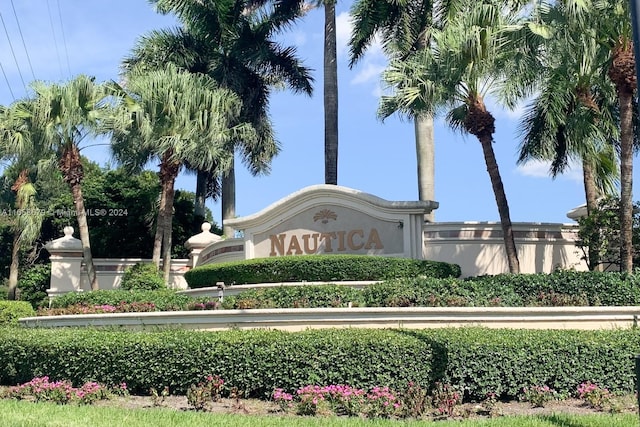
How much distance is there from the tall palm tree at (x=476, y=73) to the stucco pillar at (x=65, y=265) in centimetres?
1175

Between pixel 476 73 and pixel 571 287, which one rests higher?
pixel 476 73

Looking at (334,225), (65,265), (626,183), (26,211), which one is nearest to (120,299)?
(334,225)

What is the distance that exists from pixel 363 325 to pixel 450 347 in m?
2.09

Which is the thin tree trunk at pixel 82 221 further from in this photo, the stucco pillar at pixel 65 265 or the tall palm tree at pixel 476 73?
the tall palm tree at pixel 476 73

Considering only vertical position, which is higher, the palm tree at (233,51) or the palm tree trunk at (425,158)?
the palm tree at (233,51)

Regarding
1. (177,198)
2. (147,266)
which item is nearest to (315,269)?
(147,266)

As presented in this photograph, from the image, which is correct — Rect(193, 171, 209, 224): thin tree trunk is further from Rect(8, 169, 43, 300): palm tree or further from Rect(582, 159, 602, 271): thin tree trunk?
A: Rect(582, 159, 602, 271): thin tree trunk

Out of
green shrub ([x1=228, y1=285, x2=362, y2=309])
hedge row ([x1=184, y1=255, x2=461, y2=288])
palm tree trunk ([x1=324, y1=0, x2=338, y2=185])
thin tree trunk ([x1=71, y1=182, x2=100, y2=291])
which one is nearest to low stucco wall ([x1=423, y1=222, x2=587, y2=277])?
hedge row ([x1=184, y1=255, x2=461, y2=288])

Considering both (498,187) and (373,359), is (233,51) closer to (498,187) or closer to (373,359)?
(498,187)

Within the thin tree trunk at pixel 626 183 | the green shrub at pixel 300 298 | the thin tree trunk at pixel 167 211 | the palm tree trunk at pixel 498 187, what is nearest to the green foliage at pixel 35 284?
the thin tree trunk at pixel 167 211

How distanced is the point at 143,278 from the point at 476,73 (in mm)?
10509

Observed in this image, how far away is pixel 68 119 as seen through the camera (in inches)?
770

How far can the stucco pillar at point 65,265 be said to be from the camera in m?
22.7

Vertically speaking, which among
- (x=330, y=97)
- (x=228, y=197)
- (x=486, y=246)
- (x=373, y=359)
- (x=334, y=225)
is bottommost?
(x=373, y=359)
